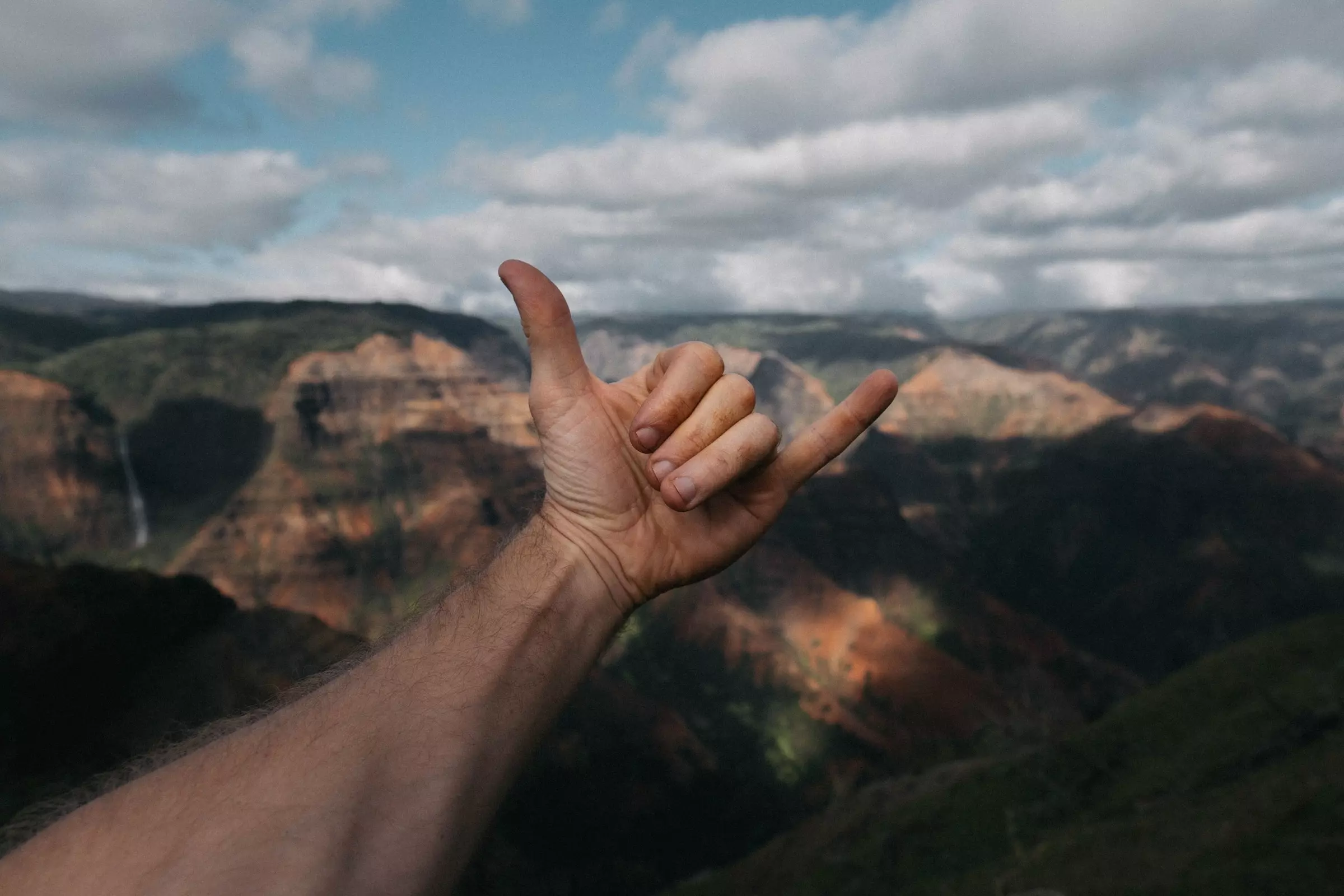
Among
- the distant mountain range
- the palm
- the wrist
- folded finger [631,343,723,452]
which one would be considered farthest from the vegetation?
folded finger [631,343,723,452]

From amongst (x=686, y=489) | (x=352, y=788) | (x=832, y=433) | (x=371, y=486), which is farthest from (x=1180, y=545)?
(x=352, y=788)

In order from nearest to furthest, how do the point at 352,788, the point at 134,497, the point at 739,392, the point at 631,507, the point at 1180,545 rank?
the point at 352,788 < the point at 739,392 < the point at 631,507 < the point at 134,497 < the point at 1180,545

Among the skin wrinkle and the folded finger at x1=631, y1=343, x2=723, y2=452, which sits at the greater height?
the folded finger at x1=631, y1=343, x2=723, y2=452

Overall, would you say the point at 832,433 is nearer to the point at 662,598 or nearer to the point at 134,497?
the point at 662,598

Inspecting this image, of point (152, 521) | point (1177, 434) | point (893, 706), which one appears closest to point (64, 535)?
point (152, 521)

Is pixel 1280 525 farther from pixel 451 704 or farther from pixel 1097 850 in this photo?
pixel 451 704

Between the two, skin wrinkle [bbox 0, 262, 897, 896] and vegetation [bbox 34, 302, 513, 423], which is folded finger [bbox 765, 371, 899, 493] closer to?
skin wrinkle [bbox 0, 262, 897, 896]

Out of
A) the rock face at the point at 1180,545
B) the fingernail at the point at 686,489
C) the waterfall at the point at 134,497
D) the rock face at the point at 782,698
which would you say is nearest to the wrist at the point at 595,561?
the fingernail at the point at 686,489

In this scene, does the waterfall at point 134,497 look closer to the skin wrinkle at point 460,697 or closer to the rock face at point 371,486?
the rock face at point 371,486
